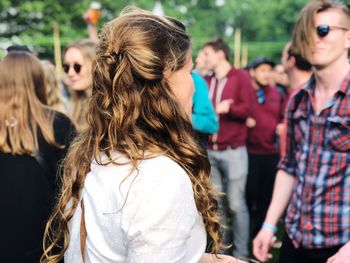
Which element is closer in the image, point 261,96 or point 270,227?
point 270,227

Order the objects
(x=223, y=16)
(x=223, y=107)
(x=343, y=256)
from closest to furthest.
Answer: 1. (x=343, y=256)
2. (x=223, y=107)
3. (x=223, y=16)

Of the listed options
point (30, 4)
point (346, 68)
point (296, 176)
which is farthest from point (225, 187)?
point (30, 4)

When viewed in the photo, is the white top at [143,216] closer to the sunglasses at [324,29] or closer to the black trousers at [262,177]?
the sunglasses at [324,29]

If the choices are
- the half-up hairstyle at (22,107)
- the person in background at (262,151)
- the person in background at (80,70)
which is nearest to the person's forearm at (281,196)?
the half-up hairstyle at (22,107)

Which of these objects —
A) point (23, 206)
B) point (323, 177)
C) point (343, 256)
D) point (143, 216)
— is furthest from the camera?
point (23, 206)

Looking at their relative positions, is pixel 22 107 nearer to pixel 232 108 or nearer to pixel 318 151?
pixel 318 151

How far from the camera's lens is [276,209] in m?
2.64

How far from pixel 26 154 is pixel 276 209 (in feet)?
4.70

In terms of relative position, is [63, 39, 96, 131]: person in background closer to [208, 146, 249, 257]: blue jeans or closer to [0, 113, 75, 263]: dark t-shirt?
[0, 113, 75, 263]: dark t-shirt

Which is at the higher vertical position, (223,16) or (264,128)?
(223,16)

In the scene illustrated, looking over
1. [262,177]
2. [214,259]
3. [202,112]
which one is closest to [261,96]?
[262,177]

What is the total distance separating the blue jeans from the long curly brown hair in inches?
138

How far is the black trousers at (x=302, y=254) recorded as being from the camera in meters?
2.27

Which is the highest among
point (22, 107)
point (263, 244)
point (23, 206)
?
point (22, 107)
